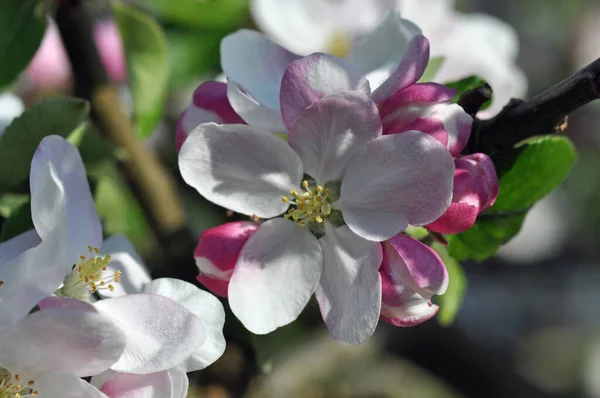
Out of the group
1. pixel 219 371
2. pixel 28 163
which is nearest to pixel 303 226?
pixel 28 163

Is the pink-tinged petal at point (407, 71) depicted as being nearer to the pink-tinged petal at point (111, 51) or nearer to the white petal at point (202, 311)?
the white petal at point (202, 311)

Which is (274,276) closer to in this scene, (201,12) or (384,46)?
(384,46)

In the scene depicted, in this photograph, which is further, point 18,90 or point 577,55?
point 577,55

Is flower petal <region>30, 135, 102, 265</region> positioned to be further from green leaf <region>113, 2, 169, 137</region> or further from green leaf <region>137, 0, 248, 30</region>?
green leaf <region>137, 0, 248, 30</region>

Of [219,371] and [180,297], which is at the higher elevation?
[180,297]

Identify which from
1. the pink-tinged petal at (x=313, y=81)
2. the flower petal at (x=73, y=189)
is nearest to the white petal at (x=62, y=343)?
the flower petal at (x=73, y=189)

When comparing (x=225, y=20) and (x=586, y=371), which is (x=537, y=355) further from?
(x=225, y=20)

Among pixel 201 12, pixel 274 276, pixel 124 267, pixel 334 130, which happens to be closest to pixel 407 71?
pixel 334 130
